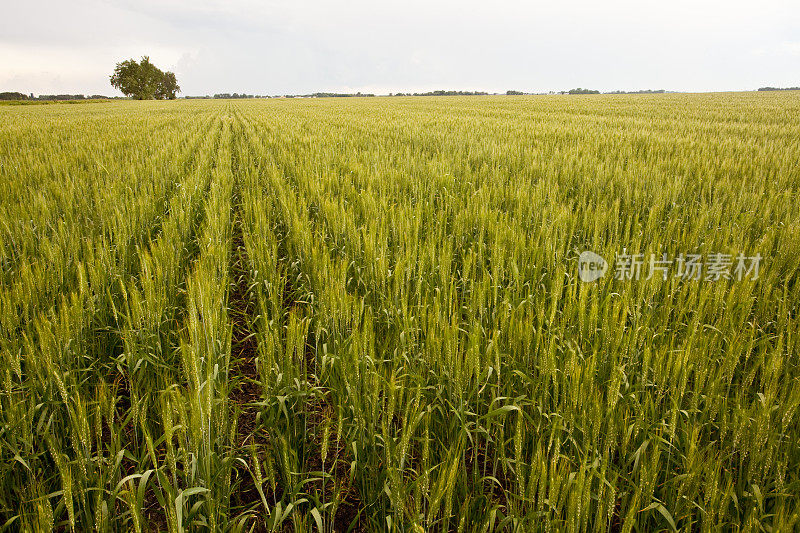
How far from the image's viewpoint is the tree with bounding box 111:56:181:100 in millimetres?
72188

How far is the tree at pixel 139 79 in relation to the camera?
72.2 meters

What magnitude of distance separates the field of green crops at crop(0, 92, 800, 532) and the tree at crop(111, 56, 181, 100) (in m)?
82.9

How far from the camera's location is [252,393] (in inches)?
90.1

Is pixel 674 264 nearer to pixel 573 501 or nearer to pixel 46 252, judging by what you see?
pixel 573 501

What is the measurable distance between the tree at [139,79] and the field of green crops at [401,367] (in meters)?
82.9

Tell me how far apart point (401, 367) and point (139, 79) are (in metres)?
89.5

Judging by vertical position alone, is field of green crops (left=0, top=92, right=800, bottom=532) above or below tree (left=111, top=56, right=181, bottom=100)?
below

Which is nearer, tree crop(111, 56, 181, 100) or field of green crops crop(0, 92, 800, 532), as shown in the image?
field of green crops crop(0, 92, 800, 532)

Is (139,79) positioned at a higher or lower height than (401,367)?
higher

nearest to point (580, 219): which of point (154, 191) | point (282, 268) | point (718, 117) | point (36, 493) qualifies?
point (282, 268)

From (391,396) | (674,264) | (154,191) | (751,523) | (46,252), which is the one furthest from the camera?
(154,191)

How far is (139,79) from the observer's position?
241 feet

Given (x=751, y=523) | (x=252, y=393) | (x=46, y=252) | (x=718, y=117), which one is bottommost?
(x=252, y=393)

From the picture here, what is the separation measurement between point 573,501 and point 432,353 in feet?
2.92
